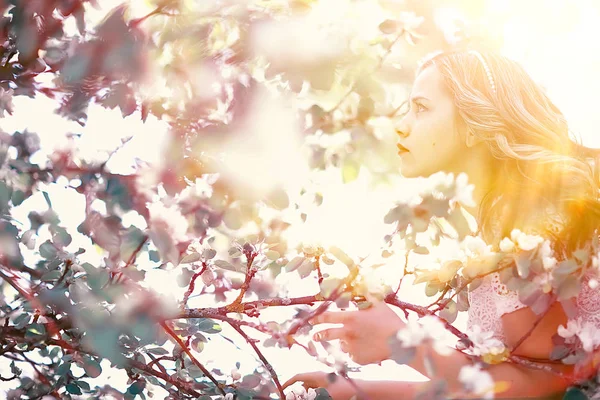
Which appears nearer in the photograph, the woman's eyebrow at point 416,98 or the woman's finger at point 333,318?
the woman's finger at point 333,318

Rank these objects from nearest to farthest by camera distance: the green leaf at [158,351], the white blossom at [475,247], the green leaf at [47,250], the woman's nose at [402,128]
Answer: the white blossom at [475,247] → the green leaf at [47,250] → the green leaf at [158,351] → the woman's nose at [402,128]

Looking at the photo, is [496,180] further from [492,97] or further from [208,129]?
[208,129]

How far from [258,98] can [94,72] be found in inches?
17.7

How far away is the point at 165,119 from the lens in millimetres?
1829

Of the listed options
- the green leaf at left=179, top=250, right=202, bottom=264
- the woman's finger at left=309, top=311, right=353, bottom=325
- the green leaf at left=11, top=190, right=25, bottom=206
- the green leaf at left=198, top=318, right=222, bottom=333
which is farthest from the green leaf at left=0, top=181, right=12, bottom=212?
the woman's finger at left=309, top=311, right=353, bottom=325

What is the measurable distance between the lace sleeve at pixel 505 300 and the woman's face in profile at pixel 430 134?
446mm

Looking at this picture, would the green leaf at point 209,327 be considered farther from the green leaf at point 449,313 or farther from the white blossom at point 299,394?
the green leaf at point 449,313

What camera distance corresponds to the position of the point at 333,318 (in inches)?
58.1

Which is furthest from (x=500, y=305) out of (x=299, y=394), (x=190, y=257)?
(x=190, y=257)

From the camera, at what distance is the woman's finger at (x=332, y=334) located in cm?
143

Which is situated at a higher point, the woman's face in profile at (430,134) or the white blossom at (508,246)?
the woman's face in profile at (430,134)

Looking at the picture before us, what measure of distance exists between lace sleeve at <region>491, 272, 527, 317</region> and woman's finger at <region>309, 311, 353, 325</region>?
15.8 inches

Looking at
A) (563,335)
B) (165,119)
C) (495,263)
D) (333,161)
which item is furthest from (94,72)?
(563,335)

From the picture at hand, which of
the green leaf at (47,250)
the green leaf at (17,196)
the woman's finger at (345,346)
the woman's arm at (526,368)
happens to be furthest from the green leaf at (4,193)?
the woman's arm at (526,368)
